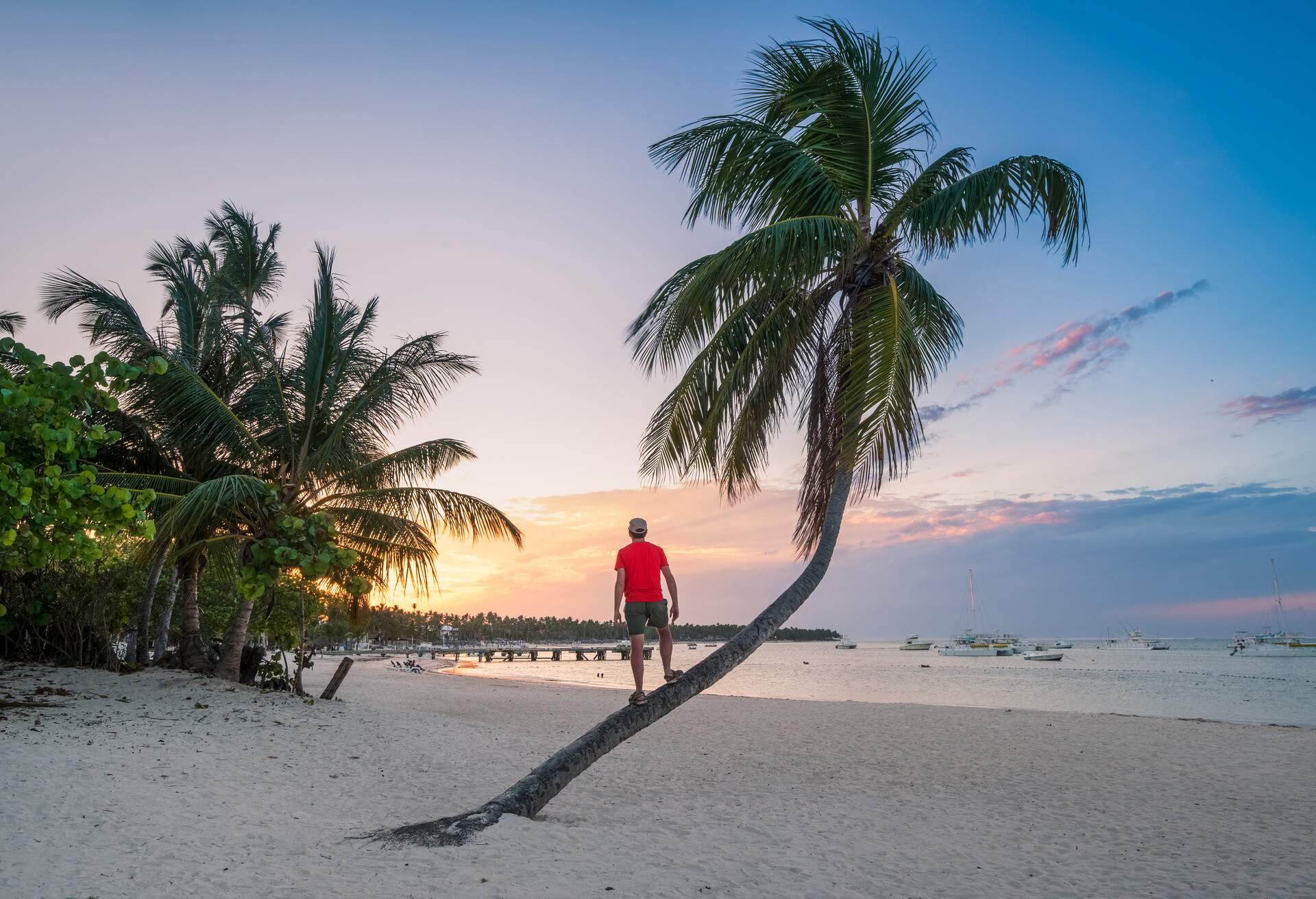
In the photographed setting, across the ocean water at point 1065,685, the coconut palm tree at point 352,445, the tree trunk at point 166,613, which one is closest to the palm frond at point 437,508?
the coconut palm tree at point 352,445

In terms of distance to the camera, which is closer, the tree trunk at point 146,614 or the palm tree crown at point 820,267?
the palm tree crown at point 820,267

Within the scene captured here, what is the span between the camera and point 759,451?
854 cm

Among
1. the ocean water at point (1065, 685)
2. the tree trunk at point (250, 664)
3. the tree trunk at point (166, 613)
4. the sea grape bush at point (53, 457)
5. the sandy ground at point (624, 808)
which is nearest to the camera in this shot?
the sandy ground at point (624, 808)

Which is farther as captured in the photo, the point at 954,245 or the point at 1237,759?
the point at 1237,759

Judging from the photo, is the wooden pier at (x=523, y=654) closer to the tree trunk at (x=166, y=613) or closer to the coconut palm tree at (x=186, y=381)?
the tree trunk at (x=166, y=613)

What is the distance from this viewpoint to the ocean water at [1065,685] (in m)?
25.5

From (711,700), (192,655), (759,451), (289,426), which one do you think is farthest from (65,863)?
(711,700)

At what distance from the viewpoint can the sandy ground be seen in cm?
495

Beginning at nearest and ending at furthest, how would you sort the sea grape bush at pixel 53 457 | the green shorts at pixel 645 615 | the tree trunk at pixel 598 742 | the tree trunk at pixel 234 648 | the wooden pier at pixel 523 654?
the sea grape bush at pixel 53 457 < the tree trunk at pixel 598 742 < the green shorts at pixel 645 615 < the tree trunk at pixel 234 648 < the wooden pier at pixel 523 654

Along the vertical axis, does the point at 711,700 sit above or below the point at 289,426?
below

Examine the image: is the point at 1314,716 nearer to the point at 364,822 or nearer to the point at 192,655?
the point at 364,822

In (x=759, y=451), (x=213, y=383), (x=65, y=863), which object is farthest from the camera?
(x=213, y=383)

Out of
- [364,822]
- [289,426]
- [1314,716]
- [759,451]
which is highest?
[289,426]

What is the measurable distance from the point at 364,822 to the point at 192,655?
35.2ft
